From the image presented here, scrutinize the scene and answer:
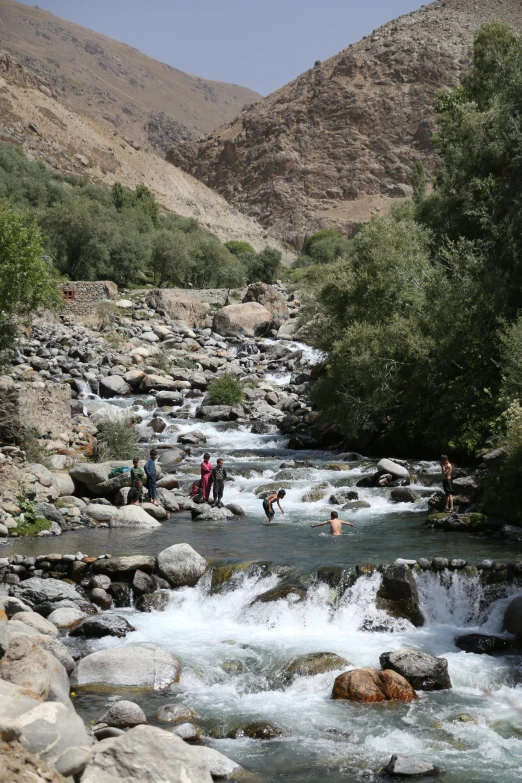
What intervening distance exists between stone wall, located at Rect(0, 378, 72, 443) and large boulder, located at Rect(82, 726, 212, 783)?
55.9 feet

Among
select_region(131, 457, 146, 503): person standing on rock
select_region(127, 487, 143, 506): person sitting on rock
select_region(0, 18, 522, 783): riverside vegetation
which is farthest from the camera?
select_region(127, 487, 143, 506): person sitting on rock

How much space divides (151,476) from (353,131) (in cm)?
13732

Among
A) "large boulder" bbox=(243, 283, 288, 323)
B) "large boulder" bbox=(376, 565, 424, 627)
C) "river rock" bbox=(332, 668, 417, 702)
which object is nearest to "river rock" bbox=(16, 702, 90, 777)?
"river rock" bbox=(332, 668, 417, 702)

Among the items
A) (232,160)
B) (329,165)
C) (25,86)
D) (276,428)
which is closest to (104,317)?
(276,428)

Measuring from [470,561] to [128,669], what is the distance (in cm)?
659

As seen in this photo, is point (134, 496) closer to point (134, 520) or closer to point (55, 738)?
point (134, 520)

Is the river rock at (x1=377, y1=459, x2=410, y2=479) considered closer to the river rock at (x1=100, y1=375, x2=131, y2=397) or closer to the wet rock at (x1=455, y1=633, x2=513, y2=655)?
the wet rock at (x1=455, y1=633, x2=513, y2=655)

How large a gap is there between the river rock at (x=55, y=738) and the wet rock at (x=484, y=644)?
736 centimetres

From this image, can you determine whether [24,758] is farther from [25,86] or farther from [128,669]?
[25,86]

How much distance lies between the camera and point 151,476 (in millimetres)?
21172

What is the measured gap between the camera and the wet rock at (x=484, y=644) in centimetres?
1209

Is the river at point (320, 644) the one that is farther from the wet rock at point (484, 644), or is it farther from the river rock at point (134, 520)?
→ the river rock at point (134, 520)

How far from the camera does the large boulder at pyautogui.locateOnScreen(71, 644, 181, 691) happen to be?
1100 centimetres

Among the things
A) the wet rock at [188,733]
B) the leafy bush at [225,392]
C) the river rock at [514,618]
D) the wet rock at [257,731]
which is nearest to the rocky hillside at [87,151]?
the leafy bush at [225,392]
